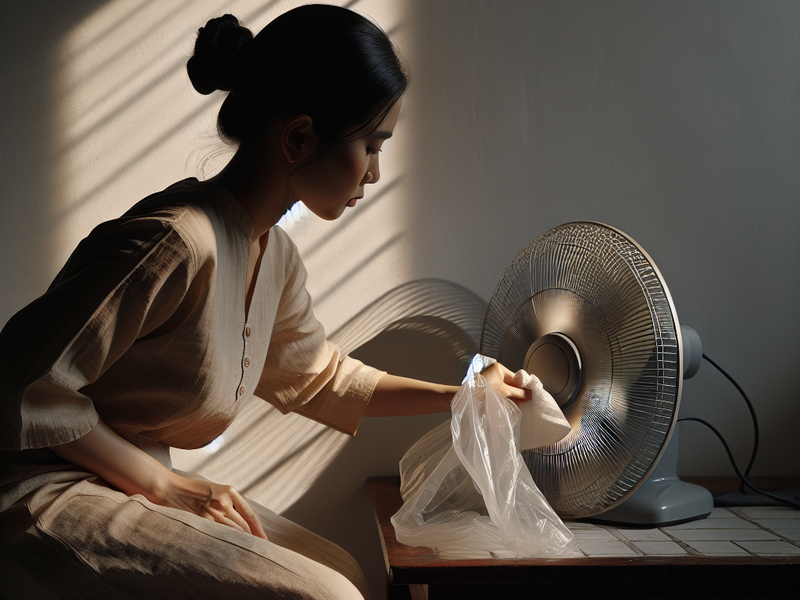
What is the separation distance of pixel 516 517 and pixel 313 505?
572 millimetres

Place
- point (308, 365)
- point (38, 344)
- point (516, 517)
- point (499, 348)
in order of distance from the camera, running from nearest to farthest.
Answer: point (38, 344) < point (516, 517) < point (308, 365) < point (499, 348)

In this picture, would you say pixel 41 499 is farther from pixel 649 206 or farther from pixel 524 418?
pixel 649 206

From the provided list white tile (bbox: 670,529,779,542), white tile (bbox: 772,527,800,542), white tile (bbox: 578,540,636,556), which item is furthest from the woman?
white tile (bbox: 772,527,800,542)

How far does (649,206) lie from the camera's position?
1.43 m

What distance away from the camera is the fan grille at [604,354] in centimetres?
95

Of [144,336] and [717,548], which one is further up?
→ [144,336]

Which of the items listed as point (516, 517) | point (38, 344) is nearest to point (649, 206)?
point (516, 517)

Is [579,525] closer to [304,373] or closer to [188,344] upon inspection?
[304,373]

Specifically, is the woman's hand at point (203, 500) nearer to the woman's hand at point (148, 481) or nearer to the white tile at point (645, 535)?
the woman's hand at point (148, 481)

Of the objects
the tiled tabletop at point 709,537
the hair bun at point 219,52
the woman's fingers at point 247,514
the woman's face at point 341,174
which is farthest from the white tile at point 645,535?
the hair bun at point 219,52

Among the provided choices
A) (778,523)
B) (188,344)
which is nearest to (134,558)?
(188,344)

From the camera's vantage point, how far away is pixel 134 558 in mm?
745

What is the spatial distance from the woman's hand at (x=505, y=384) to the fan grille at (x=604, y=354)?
0.09 m

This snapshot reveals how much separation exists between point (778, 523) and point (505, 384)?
0.53 meters
